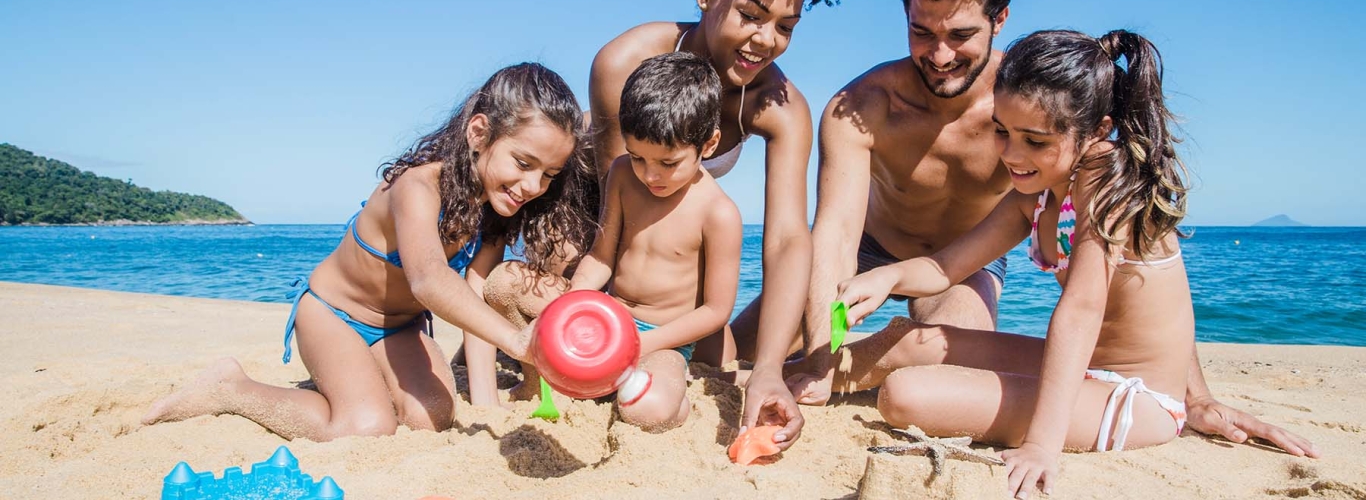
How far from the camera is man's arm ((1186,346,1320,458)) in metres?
2.60

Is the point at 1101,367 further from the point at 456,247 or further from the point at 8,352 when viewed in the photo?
the point at 8,352

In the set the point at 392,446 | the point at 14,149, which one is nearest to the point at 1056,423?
the point at 392,446

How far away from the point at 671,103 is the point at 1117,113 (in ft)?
4.78

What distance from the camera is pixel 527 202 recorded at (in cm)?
332

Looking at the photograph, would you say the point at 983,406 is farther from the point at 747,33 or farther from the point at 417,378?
the point at 417,378

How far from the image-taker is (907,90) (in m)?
3.66

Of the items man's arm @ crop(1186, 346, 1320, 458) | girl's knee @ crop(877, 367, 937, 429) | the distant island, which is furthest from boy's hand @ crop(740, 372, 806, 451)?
the distant island

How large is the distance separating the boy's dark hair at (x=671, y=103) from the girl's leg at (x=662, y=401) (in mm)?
775

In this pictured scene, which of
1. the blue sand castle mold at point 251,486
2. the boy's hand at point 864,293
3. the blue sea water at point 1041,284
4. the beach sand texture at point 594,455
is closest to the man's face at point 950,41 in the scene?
the boy's hand at point 864,293

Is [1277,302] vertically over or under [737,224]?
under

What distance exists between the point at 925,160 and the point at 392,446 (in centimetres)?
257

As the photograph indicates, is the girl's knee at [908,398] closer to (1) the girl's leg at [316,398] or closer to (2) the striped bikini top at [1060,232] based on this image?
(2) the striped bikini top at [1060,232]

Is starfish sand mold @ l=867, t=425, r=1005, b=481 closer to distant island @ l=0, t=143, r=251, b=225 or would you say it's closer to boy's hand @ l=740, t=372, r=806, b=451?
boy's hand @ l=740, t=372, r=806, b=451

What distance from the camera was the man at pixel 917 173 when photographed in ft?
10.3
